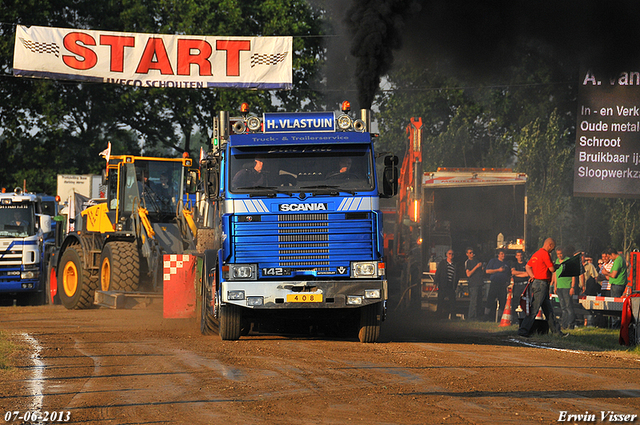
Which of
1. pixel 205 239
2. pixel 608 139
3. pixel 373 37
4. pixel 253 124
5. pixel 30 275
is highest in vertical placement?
pixel 373 37

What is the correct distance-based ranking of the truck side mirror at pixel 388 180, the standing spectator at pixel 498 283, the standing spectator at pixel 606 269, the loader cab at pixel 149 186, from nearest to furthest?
the truck side mirror at pixel 388 180, the standing spectator at pixel 498 283, the loader cab at pixel 149 186, the standing spectator at pixel 606 269

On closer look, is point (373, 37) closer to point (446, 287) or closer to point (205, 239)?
point (446, 287)

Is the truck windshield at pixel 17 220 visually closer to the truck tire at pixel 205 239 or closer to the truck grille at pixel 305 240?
the truck tire at pixel 205 239

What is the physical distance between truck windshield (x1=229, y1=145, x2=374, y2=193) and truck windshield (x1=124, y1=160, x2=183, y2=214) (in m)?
7.86

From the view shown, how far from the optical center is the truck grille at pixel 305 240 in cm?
1277

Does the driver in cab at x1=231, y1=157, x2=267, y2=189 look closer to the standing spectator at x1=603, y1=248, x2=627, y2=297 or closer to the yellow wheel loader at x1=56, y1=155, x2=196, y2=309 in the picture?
the yellow wheel loader at x1=56, y1=155, x2=196, y2=309

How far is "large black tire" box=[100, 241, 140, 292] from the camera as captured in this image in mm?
19438

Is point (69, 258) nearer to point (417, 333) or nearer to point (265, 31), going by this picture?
point (417, 333)

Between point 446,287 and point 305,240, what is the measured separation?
9.05 meters

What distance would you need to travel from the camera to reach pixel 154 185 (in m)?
20.7

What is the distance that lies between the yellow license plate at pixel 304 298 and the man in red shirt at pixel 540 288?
181 inches

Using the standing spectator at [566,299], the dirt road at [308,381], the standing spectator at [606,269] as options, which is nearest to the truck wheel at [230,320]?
the dirt road at [308,381]

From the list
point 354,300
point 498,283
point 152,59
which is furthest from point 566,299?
point 152,59

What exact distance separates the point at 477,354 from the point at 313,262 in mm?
2697
